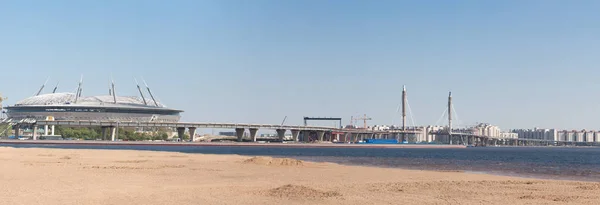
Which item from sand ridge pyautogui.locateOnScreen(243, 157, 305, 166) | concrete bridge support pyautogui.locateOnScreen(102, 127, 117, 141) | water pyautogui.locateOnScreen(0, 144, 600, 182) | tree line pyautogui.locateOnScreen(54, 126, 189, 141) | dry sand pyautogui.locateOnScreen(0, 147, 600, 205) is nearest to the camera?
dry sand pyautogui.locateOnScreen(0, 147, 600, 205)

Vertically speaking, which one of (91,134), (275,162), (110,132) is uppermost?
(110,132)

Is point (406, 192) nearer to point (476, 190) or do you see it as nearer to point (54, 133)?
point (476, 190)

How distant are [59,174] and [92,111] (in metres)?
177

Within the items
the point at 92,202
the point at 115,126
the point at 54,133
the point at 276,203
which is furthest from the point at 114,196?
the point at 54,133

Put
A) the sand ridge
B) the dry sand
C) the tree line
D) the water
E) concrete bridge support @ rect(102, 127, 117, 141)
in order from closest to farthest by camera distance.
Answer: the dry sand < the sand ridge < the water < concrete bridge support @ rect(102, 127, 117, 141) < the tree line

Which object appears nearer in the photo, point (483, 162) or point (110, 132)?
point (483, 162)

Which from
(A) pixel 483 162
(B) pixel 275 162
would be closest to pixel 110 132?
(A) pixel 483 162

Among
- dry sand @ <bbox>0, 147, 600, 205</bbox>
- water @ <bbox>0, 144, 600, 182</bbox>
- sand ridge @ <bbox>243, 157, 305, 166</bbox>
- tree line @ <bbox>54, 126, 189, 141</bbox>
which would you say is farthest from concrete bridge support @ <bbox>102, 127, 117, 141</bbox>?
dry sand @ <bbox>0, 147, 600, 205</bbox>

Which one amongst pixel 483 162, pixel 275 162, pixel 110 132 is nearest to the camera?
pixel 275 162

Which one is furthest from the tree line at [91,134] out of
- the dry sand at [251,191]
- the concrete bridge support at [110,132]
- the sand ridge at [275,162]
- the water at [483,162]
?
the dry sand at [251,191]

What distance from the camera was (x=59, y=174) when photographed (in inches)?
1252

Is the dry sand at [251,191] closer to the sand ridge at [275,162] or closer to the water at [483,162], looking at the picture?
the sand ridge at [275,162]

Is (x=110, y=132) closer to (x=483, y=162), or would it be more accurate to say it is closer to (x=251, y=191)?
(x=483, y=162)

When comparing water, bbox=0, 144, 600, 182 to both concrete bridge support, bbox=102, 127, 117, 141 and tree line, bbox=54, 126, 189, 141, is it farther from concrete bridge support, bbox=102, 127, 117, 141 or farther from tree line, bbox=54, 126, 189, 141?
tree line, bbox=54, 126, 189, 141
